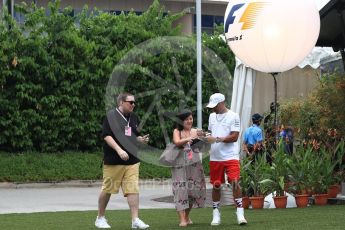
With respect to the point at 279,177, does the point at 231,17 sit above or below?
above

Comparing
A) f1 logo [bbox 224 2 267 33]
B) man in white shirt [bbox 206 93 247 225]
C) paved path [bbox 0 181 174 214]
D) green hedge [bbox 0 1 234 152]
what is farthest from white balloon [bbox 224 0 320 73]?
green hedge [bbox 0 1 234 152]

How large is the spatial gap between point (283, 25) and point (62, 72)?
10782 mm

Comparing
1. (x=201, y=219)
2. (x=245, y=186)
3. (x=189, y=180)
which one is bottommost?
(x=201, y=219)

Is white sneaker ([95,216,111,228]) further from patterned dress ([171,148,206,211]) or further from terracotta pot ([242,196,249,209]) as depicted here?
terracotta pot ([242,196,249,209])

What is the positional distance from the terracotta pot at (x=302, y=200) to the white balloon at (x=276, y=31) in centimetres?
220

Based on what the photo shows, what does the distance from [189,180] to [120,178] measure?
3.07ft

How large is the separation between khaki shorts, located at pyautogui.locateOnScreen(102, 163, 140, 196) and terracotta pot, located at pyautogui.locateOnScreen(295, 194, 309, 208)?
140 inches

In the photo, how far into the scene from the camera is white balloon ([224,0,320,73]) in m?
12.0

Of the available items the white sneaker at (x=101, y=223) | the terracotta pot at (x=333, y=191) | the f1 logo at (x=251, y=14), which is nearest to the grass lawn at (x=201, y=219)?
the white sneaker at (x=101, y=223)

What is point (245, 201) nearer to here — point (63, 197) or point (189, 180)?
point (189, 180)

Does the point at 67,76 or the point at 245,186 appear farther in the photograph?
the point at 67,76

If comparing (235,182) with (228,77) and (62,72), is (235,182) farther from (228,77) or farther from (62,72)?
(62,72)

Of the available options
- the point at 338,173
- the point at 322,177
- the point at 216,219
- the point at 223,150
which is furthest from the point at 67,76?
the point at 216,219

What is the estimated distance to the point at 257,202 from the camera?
13164mm
